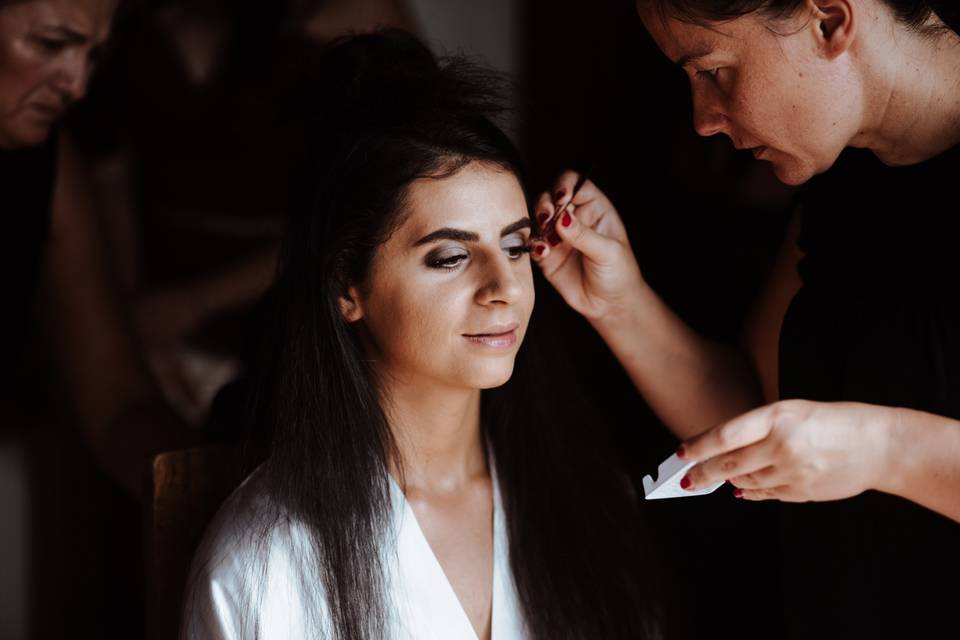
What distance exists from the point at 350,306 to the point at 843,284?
65 cm

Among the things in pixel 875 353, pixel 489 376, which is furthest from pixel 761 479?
pixel 489 376

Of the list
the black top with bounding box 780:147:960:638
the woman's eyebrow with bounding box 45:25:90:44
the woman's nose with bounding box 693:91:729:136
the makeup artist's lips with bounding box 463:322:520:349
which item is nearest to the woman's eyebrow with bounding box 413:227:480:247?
the makeup artist's lips with bounding box 463:322:520:349

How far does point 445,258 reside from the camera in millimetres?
1394

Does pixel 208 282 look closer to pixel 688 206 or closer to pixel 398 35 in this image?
pixel 688 206

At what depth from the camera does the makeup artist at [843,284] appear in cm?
112

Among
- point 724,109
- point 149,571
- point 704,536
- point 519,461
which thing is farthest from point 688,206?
point 149,571

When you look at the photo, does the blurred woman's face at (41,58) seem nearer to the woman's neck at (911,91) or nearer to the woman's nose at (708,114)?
the woman's nose at (708,114)

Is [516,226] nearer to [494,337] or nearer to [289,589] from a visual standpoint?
[494,337]

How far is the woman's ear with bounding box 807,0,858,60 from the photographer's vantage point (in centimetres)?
115

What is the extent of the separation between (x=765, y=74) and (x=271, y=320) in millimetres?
754

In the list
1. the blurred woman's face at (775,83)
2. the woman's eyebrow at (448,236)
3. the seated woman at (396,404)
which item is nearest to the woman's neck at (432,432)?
the seated woman at (396,404)

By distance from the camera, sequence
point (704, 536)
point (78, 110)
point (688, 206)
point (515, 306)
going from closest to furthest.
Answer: point (515, 306), point (704, 536), point (78, 110), point (688, 206)

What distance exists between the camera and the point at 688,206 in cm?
268

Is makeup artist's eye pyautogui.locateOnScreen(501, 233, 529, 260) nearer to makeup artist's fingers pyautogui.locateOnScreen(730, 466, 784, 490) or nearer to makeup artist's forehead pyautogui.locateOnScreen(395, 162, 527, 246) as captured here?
makeup artist's forehead pyautogui.locateOnScreen(395, 162, 527, 246)
